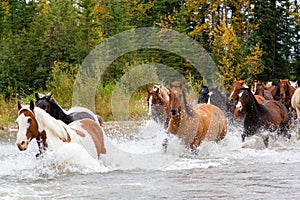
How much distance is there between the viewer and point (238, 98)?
14.2m

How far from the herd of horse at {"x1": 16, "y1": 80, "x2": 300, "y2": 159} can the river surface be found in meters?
0.23

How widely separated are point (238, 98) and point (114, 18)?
26.4 metres

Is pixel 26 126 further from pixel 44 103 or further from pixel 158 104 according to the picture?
pixel 158 104

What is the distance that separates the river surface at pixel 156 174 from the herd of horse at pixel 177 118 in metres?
0.23

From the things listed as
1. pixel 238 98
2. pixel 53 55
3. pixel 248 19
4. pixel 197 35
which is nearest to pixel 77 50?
pixel 53 55

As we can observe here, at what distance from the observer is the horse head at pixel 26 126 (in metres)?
8.46

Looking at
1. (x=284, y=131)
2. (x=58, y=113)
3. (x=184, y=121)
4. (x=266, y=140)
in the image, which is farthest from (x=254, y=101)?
(x=58, y=113)

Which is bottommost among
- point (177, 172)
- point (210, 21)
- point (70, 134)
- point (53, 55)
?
point (177, 172)

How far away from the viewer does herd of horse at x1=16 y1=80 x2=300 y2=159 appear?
8.93 m

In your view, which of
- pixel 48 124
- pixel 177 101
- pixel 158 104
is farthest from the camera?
pixel 158 104

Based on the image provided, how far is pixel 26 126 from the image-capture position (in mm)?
→ 8570

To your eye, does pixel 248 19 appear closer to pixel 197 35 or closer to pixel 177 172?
pixel 197 35

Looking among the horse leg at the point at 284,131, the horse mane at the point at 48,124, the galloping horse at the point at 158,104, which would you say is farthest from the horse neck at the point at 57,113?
the horse leg at the point at 284,131

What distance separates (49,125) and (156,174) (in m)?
1.75
